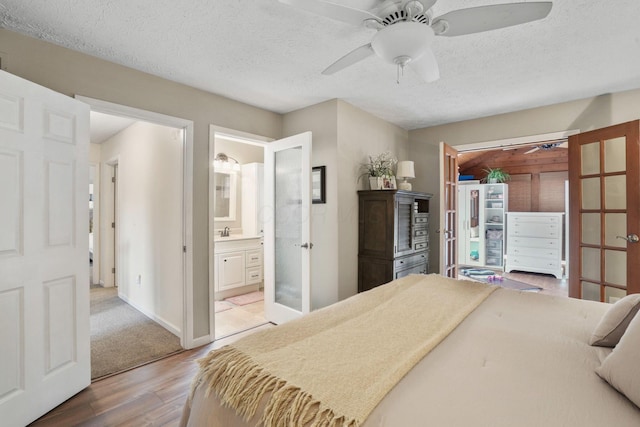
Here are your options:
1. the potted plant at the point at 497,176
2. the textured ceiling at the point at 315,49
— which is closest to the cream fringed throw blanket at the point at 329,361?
the textured ceiling at the point at 315,49

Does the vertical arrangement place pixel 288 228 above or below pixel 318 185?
below

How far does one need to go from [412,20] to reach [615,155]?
2571mm

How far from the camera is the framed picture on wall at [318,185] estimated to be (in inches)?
127

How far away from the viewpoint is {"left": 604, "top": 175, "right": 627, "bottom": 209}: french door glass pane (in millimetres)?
2678

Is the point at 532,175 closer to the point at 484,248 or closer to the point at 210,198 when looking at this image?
the point at 484,248

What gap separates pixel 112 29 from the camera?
1.92 m

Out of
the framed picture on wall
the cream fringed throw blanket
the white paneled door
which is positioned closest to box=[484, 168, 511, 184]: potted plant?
the framed picture on wall

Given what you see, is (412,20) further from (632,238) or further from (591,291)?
(591,291)

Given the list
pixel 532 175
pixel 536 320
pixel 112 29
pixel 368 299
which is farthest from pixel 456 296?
pixel 532 175

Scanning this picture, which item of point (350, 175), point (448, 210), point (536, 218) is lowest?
point (536, 218)

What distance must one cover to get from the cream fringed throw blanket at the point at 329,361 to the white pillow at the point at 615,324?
19.2 inches

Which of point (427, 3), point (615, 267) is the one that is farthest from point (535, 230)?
point (427, 3)

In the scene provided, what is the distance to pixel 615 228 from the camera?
2.78 m

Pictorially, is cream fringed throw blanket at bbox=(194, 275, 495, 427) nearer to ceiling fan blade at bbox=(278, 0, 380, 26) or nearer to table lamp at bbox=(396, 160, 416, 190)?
ceiling fan blade at bbox=(278, 0, 380, 26)
